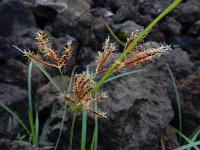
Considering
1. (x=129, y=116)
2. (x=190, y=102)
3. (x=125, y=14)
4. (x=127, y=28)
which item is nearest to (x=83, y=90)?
(x=129, y=116)

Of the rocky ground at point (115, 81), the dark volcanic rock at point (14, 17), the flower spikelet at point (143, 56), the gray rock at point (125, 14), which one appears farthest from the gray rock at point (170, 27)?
the flower spikelet at point (143, 56)

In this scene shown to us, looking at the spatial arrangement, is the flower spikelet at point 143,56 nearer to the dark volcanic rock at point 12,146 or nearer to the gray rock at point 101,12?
the dark volcanic rock at point 12,146

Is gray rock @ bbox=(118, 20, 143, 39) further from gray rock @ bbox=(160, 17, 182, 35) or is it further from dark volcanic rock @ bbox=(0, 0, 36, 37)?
dark volcanic rock @ bbox=(0, 0, 36, 37)

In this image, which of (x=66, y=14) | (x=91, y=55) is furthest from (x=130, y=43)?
(x=66, y=14)

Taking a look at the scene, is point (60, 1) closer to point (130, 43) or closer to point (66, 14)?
point (66, 14)

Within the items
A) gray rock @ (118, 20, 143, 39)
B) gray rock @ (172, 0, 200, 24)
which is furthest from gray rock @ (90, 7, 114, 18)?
gray rock @ (172, 0, 200, 24)

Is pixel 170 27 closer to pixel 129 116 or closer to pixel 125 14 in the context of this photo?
pixel 125 14
